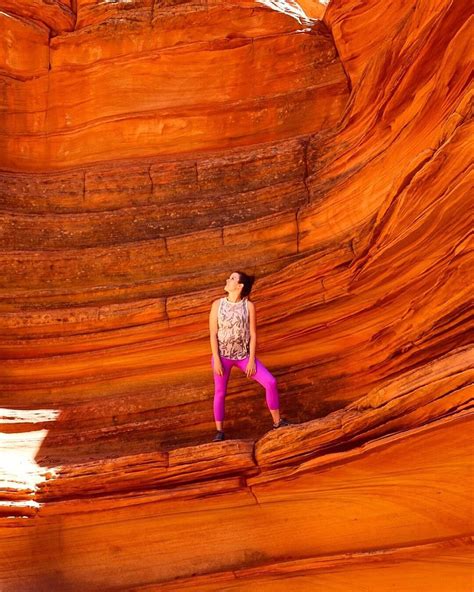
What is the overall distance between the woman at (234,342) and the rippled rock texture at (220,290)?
1.21ft

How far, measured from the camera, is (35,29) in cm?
1198

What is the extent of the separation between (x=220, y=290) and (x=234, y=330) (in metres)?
1.78

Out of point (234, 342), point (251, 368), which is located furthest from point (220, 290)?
point (251, 368)

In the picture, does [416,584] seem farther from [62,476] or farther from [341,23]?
[341,23]

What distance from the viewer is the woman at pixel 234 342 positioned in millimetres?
6945

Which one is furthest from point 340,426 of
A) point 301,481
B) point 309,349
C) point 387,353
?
point 309,349

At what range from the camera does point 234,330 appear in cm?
700

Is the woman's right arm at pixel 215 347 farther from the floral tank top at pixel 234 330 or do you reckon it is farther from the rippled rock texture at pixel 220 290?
the rippled rock texture at pixel 220 290

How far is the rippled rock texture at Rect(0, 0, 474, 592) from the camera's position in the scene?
6.35 meters

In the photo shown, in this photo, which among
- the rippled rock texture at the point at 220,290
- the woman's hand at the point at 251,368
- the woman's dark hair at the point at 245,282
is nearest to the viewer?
the rippled rock texture at the point at 220,290

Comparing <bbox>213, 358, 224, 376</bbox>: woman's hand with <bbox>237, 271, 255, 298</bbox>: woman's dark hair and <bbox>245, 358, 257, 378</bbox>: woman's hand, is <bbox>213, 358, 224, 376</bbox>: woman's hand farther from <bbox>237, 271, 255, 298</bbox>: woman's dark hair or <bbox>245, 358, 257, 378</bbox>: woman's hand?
<bbox>237, 271, 255, 298</bbox>: woman's dark hair

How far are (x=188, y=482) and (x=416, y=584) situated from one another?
2254 mm

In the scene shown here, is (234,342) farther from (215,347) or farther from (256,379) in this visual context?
(256,379)

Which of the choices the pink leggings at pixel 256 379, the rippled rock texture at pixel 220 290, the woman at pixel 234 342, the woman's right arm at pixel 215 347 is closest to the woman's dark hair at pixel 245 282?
the woman at pixel 234 342
